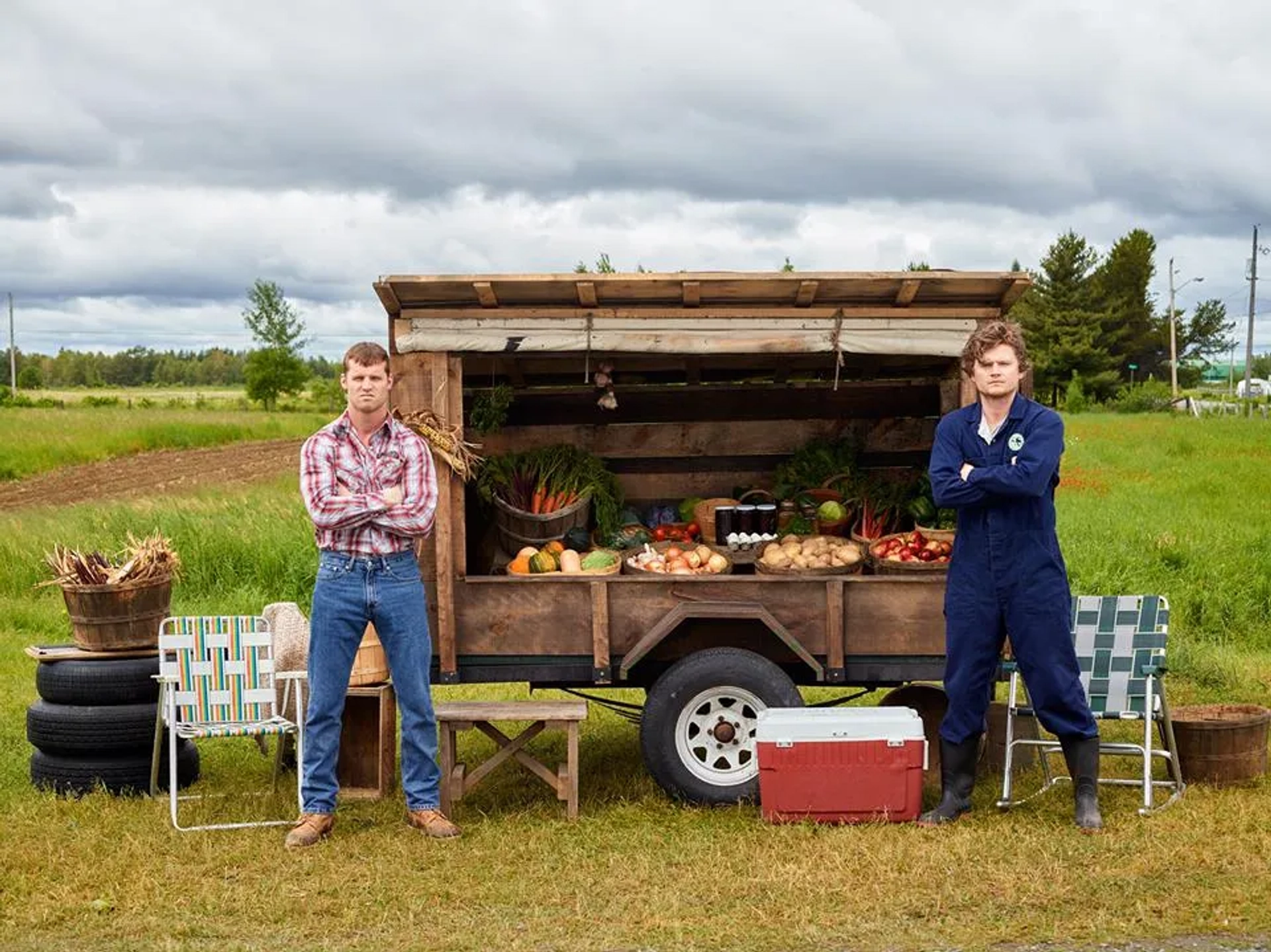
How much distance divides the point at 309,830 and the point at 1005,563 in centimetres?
327

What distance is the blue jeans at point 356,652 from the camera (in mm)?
6680

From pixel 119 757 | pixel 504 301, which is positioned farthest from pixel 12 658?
pixel 504 301

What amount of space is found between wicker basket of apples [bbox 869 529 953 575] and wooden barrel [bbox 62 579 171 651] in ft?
11.9

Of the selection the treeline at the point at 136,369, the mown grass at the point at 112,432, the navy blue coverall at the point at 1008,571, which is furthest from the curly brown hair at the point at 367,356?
Answer: the treeline at the point at 136,369

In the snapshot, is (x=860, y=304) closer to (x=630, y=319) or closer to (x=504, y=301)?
(x=630, y=319)

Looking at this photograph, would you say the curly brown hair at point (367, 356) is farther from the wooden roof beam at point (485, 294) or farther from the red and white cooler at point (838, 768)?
the red and white cooler at point (838, 768)

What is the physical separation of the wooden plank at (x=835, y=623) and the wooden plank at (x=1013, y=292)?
5.11 feet

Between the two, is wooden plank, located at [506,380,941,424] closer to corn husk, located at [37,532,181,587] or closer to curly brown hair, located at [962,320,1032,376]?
corn husk, located at [37,532,181,587]

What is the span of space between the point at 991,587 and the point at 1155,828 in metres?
1.27

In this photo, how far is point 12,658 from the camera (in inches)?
469

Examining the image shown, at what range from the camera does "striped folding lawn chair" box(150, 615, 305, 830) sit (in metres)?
7.31

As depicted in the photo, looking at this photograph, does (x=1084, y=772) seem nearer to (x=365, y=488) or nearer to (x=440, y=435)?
(x=440, y=435)

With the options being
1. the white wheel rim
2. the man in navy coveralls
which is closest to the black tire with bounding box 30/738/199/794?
the white wheel rim

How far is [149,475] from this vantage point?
32844mm
